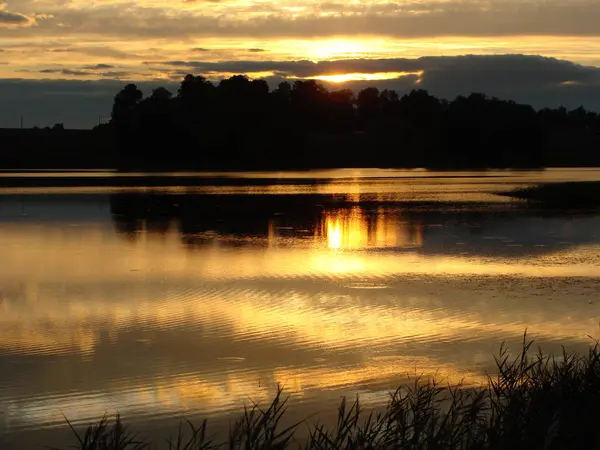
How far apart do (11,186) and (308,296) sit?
37.8 metres

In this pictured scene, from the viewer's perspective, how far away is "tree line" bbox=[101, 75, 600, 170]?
92125 mm

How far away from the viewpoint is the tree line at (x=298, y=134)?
92.1m

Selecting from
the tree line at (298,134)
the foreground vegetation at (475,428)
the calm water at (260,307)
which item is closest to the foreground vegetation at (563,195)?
the calm water at (260,307)

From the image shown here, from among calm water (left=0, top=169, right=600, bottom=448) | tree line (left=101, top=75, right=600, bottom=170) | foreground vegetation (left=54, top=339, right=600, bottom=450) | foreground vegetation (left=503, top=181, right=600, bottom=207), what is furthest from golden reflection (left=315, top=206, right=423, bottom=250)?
tree line (left=101, top=75, right=600, bottom=170)

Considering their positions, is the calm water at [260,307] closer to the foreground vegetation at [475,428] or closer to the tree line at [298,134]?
the foreground vegetation at [475,428]

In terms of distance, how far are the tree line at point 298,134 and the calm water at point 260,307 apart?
64.0 meters

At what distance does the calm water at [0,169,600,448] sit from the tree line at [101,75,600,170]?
64003 mm

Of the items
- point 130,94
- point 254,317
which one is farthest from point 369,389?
point 130,94

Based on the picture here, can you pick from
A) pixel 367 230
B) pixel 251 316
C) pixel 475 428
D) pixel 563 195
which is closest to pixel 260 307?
pixel 251 316

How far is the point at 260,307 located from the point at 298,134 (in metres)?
89.5

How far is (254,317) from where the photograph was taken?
42.8 ft

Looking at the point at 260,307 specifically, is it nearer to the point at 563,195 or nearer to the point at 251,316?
the point at 251,316

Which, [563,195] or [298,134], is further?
[298,134]

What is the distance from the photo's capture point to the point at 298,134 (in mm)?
102750
